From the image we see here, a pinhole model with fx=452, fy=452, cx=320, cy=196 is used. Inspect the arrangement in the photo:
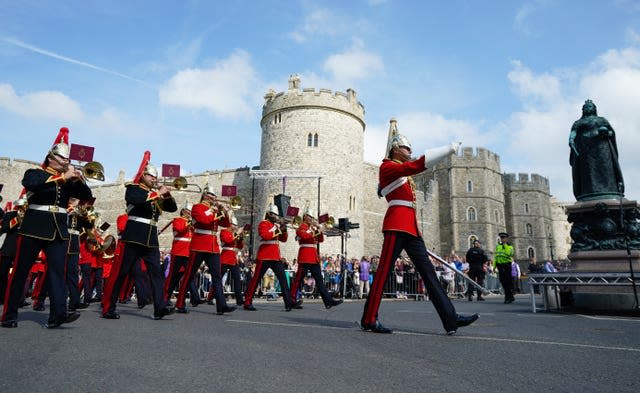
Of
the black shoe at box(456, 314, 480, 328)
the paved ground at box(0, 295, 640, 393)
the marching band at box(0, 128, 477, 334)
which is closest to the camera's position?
the paved ground at box(0, 295, 640, 393)

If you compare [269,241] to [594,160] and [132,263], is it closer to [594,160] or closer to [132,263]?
[132,263]

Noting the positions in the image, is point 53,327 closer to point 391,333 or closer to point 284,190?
point 391,333

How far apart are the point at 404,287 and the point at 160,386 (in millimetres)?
16779

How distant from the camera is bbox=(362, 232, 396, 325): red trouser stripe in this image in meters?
5.27

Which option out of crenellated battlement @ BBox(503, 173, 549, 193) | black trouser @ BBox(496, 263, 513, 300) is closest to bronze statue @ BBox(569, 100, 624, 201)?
black trouser @ BBox(496, 263, 513, 300)

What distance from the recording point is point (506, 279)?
13.4 meters

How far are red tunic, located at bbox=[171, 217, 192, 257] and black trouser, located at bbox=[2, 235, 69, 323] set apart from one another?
4134 millimetres

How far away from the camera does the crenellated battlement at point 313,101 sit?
112ft

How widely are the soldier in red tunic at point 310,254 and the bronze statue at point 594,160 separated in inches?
231

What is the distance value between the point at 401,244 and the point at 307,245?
15.8 ft

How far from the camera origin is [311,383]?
2.80m

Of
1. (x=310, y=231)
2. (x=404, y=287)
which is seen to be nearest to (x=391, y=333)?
(x=310, y=231)

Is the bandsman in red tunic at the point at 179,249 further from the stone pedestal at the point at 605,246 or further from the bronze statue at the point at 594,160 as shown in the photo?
the bronze statue at the point at 594,160

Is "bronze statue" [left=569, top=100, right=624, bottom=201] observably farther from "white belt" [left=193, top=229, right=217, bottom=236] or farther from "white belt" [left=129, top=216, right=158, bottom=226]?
"white belt" [left=129, top=216, right=158, bottom=226]
